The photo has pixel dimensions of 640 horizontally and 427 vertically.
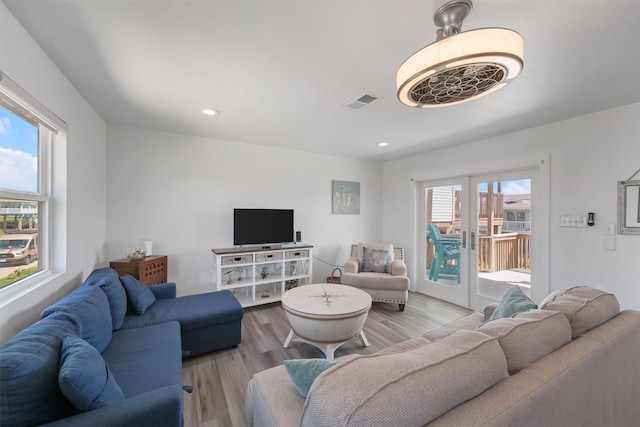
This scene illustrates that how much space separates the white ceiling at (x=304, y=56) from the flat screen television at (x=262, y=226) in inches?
51.1

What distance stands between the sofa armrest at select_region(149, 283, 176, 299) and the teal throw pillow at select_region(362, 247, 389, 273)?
2616 millimetres

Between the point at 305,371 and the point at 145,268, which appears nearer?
the point at 305,371

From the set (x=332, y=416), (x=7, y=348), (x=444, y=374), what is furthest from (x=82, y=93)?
(x=444, y=374)

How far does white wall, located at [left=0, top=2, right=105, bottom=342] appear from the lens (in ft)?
4.48

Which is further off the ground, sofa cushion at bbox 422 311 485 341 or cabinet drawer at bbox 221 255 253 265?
cabinet drawer at bbox 221 255 253 265

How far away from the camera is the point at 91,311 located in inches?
60.3

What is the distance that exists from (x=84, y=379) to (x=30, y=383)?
160mm

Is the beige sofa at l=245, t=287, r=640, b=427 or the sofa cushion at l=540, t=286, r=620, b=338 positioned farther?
the sofa cushion at l=540, t=286, r=620, b=338

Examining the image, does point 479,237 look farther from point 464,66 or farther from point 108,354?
point 108,354

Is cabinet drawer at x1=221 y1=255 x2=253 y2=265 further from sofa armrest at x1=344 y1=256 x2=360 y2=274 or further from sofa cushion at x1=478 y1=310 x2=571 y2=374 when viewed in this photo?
sofa cushion at x1=478 y1=310 x2=571 y2=374

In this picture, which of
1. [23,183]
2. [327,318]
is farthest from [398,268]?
[23,183]

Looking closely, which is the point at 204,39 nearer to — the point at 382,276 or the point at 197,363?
the point at 197,363

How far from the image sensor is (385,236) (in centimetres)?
490

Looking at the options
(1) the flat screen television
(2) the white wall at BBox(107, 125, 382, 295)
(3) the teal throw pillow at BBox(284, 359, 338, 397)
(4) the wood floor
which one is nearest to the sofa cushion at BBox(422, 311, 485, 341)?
(4) the wood floor
